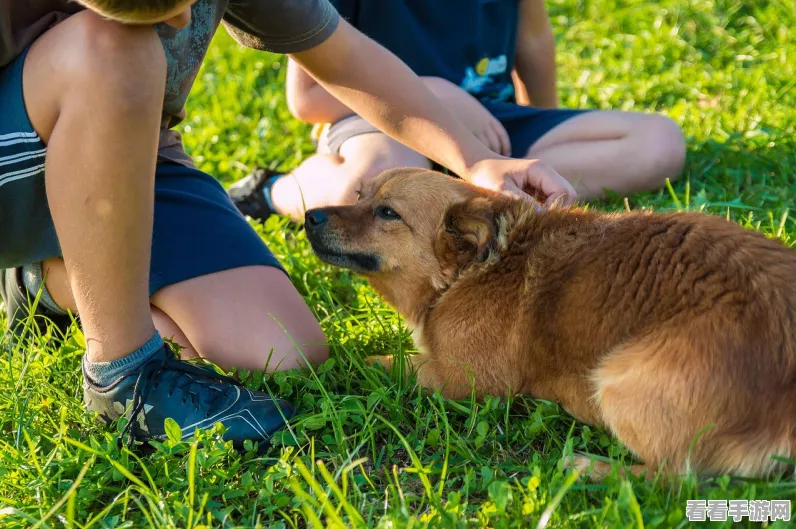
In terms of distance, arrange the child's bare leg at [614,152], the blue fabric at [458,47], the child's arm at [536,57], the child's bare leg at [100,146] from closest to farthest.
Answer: the child's bare leg at [100,146], the child's bare leg at [614,152], the blue fabric at [458,47], the child's arm at [536,57]

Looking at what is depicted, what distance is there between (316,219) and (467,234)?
56cm

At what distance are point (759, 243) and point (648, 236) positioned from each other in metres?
0.31

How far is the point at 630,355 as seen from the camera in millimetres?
2346

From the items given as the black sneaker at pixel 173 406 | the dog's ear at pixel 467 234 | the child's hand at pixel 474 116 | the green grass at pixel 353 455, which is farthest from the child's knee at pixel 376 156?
the black sneaker at pixel 173 406

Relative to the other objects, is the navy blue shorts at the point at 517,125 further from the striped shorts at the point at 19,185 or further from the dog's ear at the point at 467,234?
the striped shorts at the point at 19,185

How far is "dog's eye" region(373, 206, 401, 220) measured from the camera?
117 inches

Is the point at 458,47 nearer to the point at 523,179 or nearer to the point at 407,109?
the point at 407,109

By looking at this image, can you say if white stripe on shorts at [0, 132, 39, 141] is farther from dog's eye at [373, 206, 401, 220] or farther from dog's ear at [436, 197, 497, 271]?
dog's ear at [436, 197, 497, 271]

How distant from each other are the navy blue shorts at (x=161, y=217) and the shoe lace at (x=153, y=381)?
51 cm

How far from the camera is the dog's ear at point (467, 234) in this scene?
9.15 ft

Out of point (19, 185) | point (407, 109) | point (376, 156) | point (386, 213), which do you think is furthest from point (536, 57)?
point (19, 185)

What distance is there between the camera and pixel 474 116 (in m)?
4.05

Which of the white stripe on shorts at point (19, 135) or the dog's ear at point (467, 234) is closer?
the white stripe on shorts at point (19, 135)

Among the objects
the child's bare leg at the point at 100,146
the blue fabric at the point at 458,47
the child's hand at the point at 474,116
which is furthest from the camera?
the blue fabric at the point at 458,47
